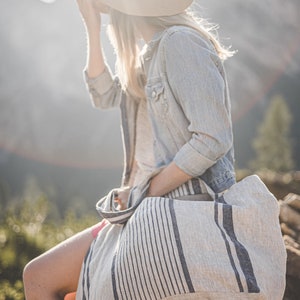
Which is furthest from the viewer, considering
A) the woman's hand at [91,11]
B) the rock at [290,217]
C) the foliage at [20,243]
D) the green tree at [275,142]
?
the green tree at [275,142]

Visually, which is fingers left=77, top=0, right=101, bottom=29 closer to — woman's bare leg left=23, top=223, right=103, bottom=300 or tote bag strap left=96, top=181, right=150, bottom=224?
tote bag strap left=96, top=181, right=150, bottom=224

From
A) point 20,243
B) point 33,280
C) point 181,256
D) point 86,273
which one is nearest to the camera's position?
point 181,256

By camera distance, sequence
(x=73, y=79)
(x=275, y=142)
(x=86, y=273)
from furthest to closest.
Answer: (x=73, y=79)
(x=275, y=142)
(x=86, y=273)

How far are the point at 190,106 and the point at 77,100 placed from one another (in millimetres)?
100632

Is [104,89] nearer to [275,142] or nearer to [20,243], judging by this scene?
[20,243]

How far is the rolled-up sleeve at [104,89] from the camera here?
2584 mm

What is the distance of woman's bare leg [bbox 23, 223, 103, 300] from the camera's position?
67.4 inches

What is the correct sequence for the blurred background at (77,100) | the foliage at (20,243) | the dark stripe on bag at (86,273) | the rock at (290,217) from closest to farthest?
the dark stripe on bag at (86,273)
the rock at (290,217)
the foliage at (20,243)
the blurred background at (77,100)

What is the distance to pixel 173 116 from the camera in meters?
1.79

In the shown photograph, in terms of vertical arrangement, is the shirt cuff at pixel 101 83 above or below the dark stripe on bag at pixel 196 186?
above

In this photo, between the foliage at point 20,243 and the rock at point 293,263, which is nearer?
the rock at point 293,263

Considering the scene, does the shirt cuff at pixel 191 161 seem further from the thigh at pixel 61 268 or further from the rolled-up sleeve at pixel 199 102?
the thigh at pixel 61 268

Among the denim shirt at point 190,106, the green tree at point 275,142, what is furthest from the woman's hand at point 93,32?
the green tree at point 275,142

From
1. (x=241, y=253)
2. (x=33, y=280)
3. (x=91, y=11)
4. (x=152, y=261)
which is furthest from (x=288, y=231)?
(x=91, y=11)
